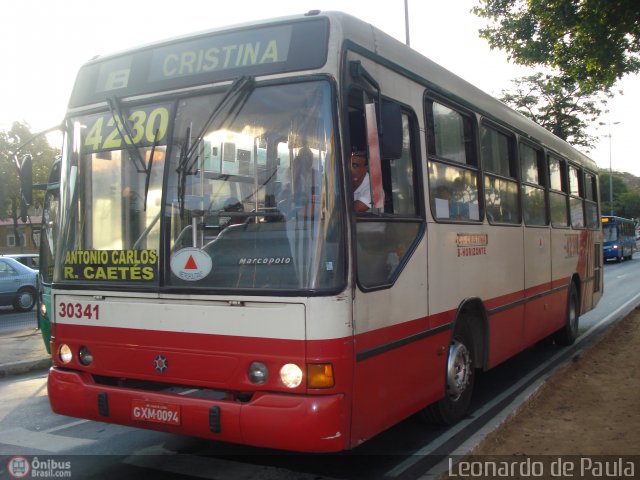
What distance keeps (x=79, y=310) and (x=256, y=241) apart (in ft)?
5.25

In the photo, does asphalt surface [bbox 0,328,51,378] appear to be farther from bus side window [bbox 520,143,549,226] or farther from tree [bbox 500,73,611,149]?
tree [bbox 500,73,611,149]

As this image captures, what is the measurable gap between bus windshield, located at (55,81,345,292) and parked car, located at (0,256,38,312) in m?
14.8

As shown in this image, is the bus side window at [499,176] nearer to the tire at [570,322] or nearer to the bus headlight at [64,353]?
the tire at [570,322]

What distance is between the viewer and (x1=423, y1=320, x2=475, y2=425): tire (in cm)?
A: 564

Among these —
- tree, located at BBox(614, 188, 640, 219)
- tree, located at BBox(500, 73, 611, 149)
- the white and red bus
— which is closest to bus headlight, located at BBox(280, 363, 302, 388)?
the white and red bus

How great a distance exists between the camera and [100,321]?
4664 mm

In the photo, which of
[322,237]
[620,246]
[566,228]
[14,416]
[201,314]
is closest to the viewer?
[322,237]

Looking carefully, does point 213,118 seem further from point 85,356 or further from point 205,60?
point 85,356

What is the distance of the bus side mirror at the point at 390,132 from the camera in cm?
418

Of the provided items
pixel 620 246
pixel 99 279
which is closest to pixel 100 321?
pixel 99 279

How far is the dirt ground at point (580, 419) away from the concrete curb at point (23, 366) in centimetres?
676

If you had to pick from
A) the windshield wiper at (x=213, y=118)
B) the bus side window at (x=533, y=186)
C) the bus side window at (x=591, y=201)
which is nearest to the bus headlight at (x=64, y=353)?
the windshield wiper at (x=213, y=118)

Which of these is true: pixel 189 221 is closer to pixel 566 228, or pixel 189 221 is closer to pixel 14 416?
pixel 14 416

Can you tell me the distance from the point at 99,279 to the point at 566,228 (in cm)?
737
